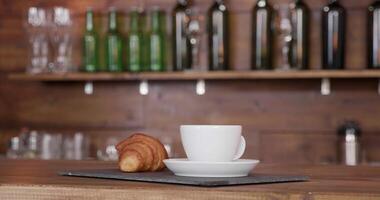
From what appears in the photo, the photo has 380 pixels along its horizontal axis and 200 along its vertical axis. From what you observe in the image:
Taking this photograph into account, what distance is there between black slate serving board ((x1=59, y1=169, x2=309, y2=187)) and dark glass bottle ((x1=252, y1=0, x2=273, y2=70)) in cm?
190

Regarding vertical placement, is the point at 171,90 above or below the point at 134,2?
below

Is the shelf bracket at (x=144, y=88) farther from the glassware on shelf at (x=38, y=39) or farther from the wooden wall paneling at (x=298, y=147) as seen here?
the wooden wall paneling at (x=298, y=147)

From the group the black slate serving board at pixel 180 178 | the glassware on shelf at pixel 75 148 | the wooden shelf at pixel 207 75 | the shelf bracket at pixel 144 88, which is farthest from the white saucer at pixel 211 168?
the shelf bracket at pixel 144 88

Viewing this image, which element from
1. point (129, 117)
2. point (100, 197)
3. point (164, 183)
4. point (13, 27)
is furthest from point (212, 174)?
point (13, 27)

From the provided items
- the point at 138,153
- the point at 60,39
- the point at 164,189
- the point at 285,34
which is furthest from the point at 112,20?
the point at 164,189

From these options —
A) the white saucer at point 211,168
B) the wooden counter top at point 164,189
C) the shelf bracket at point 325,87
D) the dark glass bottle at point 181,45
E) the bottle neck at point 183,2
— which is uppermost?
the bottle neck at point 183,2

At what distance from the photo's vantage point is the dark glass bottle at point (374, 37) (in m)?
2.91

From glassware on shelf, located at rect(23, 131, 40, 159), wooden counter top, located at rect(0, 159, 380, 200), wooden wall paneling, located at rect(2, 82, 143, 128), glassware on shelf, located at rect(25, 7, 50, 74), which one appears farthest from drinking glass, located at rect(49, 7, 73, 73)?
wooden counter top, located at rect(0, 159, 380, 200)

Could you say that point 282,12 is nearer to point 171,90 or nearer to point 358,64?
point 358,64

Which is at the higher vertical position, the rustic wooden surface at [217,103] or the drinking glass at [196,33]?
the drinking glass at [196,33]

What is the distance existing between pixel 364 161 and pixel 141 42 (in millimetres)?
955

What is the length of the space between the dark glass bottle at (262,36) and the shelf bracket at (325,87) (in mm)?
213

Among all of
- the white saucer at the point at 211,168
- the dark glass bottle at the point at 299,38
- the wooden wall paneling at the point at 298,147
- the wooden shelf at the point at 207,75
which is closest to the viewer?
the white saucer at the point at 211,168

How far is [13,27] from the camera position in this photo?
11.2 ft
